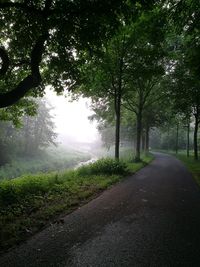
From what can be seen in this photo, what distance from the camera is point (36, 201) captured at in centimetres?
914

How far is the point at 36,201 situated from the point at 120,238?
393 cm

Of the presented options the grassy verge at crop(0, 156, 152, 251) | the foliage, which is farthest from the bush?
the foliage

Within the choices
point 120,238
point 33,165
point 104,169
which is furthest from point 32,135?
point 120,238

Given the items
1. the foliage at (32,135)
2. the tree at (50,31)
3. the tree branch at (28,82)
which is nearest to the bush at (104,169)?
the tree at (50,31)

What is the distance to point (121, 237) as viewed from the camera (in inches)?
249

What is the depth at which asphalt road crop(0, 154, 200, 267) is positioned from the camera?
203 inches

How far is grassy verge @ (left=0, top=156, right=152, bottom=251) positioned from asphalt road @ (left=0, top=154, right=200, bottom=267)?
468 millimetres

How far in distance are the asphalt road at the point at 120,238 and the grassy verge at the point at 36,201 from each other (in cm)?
47

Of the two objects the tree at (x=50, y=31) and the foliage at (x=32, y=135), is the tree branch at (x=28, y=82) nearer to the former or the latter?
the tree at (x=50, y=31)

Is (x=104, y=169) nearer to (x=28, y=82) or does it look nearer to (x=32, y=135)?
(x=28, y=82)

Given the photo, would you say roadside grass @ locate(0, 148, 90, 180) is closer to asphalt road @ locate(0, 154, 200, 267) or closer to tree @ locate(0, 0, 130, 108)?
tree @ locate(0, 0, 130, 108)

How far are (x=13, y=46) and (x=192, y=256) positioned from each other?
31.6ft

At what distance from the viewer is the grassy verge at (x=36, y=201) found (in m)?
6.67

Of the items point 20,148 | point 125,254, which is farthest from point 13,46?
point 20,148
